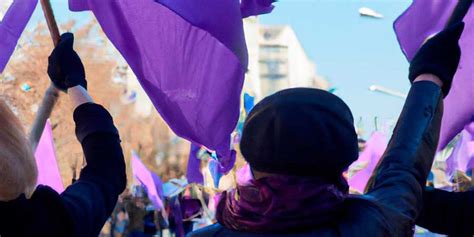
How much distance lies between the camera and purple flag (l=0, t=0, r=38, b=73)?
7.67ft

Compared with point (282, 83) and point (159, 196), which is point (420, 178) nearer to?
point (159, 196)

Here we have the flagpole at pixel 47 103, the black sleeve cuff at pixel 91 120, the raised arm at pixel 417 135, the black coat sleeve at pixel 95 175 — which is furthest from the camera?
the flagpole at pixel 47 103

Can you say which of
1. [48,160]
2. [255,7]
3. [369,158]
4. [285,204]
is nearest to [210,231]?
[285,204]

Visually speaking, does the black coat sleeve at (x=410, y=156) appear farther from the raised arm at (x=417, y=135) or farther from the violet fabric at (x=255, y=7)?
the violet fabric at (x=255, y=7)

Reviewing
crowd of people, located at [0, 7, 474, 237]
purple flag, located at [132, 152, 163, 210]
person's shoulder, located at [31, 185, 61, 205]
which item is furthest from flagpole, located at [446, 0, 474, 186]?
purple flag, located at [132, 152, 163, 210]

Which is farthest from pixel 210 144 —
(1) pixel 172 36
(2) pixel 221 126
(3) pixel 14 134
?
(3) pixel 14 134

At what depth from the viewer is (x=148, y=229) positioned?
9039mm

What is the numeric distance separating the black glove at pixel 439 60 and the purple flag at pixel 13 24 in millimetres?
1419

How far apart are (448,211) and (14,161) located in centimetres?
82

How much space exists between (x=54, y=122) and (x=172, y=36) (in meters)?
14.9

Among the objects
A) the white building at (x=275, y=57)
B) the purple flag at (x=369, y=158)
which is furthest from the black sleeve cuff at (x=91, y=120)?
the white building at (x=275, y=57)

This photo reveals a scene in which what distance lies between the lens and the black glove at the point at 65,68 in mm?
1778

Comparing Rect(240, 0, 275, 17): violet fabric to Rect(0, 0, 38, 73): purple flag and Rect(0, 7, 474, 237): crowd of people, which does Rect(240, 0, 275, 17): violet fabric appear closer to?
Rect(0, 0, 38, 73): purple flag

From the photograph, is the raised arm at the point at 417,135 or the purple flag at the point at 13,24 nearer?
the raised arm at the point at 417,135
